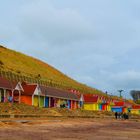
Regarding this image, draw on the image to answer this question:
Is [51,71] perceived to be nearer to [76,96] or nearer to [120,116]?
[76,96]

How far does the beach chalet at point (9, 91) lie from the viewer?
178 feet

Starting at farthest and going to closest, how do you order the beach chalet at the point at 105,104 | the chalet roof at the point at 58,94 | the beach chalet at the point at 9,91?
1. the beach chalet at the point at 105,104
2. the chalet roof at the point at 58,94
3. the beach chalet at the point at 9,91

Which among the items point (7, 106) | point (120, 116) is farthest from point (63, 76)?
point (7, 106)

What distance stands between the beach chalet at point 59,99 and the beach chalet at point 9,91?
306 inches

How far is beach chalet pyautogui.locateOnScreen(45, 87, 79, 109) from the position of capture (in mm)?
67688

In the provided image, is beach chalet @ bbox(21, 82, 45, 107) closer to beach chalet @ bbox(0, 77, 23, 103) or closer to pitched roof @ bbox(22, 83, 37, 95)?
pitched roof @ bbox(22, 83, 37, 95)

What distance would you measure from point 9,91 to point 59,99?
54.1 ft

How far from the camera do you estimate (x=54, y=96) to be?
68562mm

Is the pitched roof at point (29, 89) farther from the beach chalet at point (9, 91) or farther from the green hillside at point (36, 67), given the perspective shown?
the green hillside at point (36, 67)

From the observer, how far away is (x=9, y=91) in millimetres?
56750

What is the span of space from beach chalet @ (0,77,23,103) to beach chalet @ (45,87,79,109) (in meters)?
7.77

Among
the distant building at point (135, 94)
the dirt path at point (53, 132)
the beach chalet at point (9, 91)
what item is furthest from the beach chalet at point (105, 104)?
the distant building at point (135, 94)

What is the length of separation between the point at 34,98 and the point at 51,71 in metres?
102

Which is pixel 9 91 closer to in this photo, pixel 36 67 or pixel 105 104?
pixel 105 104
